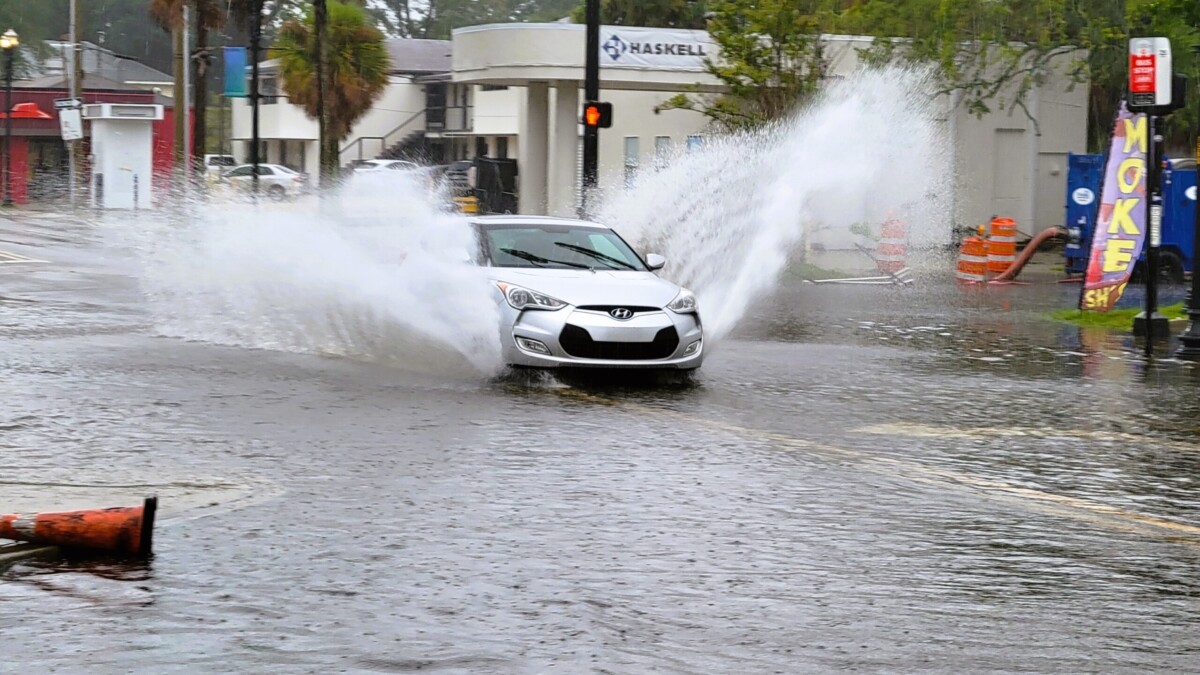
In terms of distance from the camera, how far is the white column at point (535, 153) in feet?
133

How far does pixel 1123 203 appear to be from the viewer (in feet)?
67.7

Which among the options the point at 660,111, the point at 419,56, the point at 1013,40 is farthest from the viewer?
the point at 419,56

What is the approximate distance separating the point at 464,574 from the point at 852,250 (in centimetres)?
3081

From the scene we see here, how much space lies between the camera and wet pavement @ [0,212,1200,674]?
5988 mm

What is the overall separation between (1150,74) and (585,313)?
7634mm

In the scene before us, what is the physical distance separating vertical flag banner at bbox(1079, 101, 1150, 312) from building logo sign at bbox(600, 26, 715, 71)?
17.5 metres

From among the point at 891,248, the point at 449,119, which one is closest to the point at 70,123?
the point at 449,119

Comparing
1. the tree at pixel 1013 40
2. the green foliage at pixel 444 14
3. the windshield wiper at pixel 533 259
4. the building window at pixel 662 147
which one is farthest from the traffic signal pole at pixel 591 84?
the green foliage at pixel 444 14

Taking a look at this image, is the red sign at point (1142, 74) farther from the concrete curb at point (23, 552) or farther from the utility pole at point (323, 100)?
the utility pole at point (323, 100)

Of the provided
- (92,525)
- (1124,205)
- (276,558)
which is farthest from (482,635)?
(1124,205)

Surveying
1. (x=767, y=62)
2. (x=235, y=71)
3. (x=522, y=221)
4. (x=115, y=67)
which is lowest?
(x=522, y=221)

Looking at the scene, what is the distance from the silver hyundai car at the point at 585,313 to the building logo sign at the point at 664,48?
23.9 metres

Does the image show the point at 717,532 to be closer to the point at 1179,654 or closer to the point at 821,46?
the point at 1179,654

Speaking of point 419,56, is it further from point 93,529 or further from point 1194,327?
point 93,529
